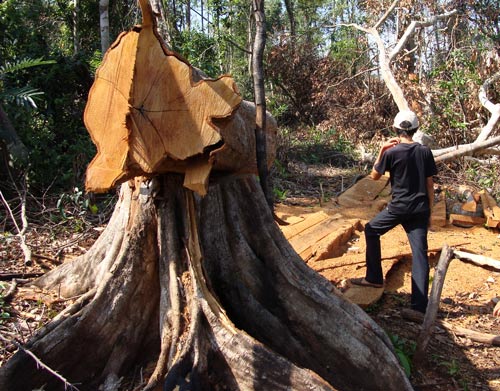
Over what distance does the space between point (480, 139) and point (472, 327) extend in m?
5.65

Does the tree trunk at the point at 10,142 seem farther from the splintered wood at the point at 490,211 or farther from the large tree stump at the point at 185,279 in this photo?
→ the splintered wood at the point at 490,211

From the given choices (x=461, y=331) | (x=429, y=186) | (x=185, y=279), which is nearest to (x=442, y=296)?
(x=461, y=331)

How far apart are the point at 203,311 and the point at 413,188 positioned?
7.92 ft

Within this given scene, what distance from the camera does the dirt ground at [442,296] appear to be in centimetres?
374

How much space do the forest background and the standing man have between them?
158 centimetres

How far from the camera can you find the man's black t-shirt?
4.33m

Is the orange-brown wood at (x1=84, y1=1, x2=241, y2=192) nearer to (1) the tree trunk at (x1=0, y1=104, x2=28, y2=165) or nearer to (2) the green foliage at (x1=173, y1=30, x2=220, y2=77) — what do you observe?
(1) the tree trunk at (x1=0, y1=104, x2=28, y2=165)

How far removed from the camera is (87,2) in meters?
12.1

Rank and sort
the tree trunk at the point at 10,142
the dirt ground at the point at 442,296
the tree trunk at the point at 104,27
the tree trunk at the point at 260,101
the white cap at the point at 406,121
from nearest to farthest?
the tree trunk at the point at 260,101 → the dirt ground at the point at 442,296 → the white cap at the point at 406,121 → the tree trunk at the point at 10,142 → the tree trunk at the point at 104,27

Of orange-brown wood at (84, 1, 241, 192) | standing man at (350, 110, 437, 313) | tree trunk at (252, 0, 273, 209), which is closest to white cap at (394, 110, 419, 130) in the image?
standing man at (350, 110, 437, 313)

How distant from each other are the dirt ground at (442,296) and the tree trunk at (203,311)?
0.73 m

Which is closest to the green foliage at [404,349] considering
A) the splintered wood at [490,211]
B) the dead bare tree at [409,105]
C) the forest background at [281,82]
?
the forest background at [281,82]

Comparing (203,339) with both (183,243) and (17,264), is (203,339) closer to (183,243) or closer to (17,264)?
(183,243)

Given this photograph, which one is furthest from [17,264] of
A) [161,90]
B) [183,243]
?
[161,90]
